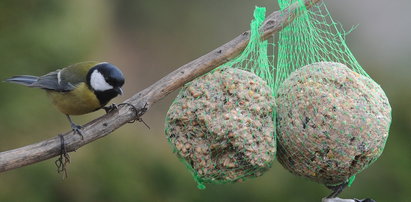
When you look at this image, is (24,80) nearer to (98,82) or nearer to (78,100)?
(78,100)

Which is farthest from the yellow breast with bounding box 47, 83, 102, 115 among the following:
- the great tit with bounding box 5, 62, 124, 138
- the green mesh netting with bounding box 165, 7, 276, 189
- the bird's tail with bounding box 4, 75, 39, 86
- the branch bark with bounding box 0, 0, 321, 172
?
the green mesh netting with bounding box 165, 7, 276, 189

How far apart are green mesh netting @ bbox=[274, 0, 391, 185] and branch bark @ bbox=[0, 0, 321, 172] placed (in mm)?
350

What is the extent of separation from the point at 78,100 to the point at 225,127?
3.73ft

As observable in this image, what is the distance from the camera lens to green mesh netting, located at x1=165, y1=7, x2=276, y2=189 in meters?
2.29

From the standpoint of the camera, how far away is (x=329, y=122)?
2.22 meters

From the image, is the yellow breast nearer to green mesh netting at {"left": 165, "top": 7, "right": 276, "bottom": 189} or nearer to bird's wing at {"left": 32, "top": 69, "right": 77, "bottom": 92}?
bird's wing at {"left": 32, "top": 69, "right": 77, "bottom": 92}

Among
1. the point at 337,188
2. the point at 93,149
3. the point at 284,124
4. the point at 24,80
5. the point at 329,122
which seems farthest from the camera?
the point at 93,149

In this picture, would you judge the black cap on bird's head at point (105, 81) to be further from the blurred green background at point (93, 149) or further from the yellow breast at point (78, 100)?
the blurred green background at point (93, 149)

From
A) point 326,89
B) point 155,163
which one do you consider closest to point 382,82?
point 155,163

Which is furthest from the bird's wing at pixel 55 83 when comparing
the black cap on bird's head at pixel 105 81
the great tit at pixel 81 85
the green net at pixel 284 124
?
the green net at pixel 284 124

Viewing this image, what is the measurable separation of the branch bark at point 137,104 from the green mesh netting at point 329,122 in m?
0.35

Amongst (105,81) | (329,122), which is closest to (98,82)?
(105,81)

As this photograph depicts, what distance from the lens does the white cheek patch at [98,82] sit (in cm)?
292

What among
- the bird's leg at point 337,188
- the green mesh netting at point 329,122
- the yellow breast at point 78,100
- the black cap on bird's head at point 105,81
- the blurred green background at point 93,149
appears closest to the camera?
the green mesh netting at point 329,122
